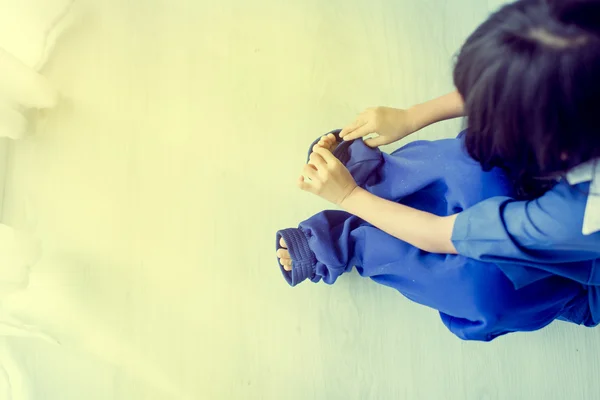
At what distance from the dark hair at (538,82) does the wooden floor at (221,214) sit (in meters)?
0.45

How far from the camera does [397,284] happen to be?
726mm

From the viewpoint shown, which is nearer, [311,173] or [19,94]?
[311,173]

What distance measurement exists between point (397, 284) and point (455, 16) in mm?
540

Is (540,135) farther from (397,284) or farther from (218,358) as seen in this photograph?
(218,358)

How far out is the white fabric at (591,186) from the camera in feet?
1.55

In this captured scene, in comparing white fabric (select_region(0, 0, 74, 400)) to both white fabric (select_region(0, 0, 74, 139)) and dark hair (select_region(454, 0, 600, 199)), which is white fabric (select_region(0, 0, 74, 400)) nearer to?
white fabric (select_region(0, 0, 74, 139))

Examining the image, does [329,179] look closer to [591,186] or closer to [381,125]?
[381,125]

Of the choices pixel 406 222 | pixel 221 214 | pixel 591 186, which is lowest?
pixel 221 214

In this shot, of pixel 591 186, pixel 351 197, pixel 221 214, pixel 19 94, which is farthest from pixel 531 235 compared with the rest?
pixel 19 94

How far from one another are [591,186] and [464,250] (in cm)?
14

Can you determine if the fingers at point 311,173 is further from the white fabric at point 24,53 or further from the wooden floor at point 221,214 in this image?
the white fabric at point 24,53

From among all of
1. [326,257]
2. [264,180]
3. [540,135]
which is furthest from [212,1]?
[540,135]

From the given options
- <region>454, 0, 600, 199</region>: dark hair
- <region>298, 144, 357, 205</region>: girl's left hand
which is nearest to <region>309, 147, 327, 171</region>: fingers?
<region>298, 144, 357, 205</region>: girl's left hand

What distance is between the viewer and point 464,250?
1.88 feet
